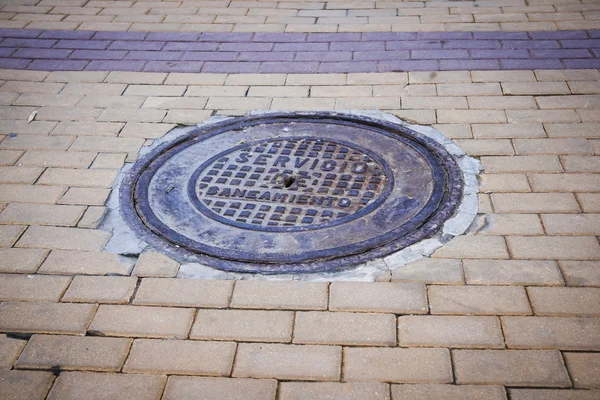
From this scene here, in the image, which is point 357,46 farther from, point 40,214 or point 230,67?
point 40,214

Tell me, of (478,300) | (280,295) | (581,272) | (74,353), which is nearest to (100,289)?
(74,353)

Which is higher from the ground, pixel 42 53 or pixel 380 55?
pixel 42 53

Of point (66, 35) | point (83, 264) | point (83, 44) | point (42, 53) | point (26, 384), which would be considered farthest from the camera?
point (66, 35)

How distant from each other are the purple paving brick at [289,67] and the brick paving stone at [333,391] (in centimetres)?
270

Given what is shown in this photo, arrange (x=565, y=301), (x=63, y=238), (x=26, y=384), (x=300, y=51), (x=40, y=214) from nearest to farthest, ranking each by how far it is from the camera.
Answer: (x=26, y=384) → (x=565, y=301) → (x=63, y=238) → (x=40, y=214) → (x=300, y=51)

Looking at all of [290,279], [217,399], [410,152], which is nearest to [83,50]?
[410,152]

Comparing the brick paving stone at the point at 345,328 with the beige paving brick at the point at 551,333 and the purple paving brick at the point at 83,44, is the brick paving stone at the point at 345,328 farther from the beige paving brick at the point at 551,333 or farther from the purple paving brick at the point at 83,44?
the purple paving brick at the point at 83,44

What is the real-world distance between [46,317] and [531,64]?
352cm

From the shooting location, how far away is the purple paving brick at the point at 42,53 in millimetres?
4613

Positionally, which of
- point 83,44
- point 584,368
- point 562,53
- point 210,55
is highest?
point 83,44

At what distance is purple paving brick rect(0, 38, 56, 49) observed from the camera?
476 cm

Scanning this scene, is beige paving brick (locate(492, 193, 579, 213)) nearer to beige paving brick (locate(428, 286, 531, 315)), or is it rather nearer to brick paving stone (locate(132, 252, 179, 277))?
beige paving brick (locate(428, 286, 531, 315))

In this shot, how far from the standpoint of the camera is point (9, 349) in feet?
7.27

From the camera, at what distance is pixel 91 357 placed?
7.13ft
